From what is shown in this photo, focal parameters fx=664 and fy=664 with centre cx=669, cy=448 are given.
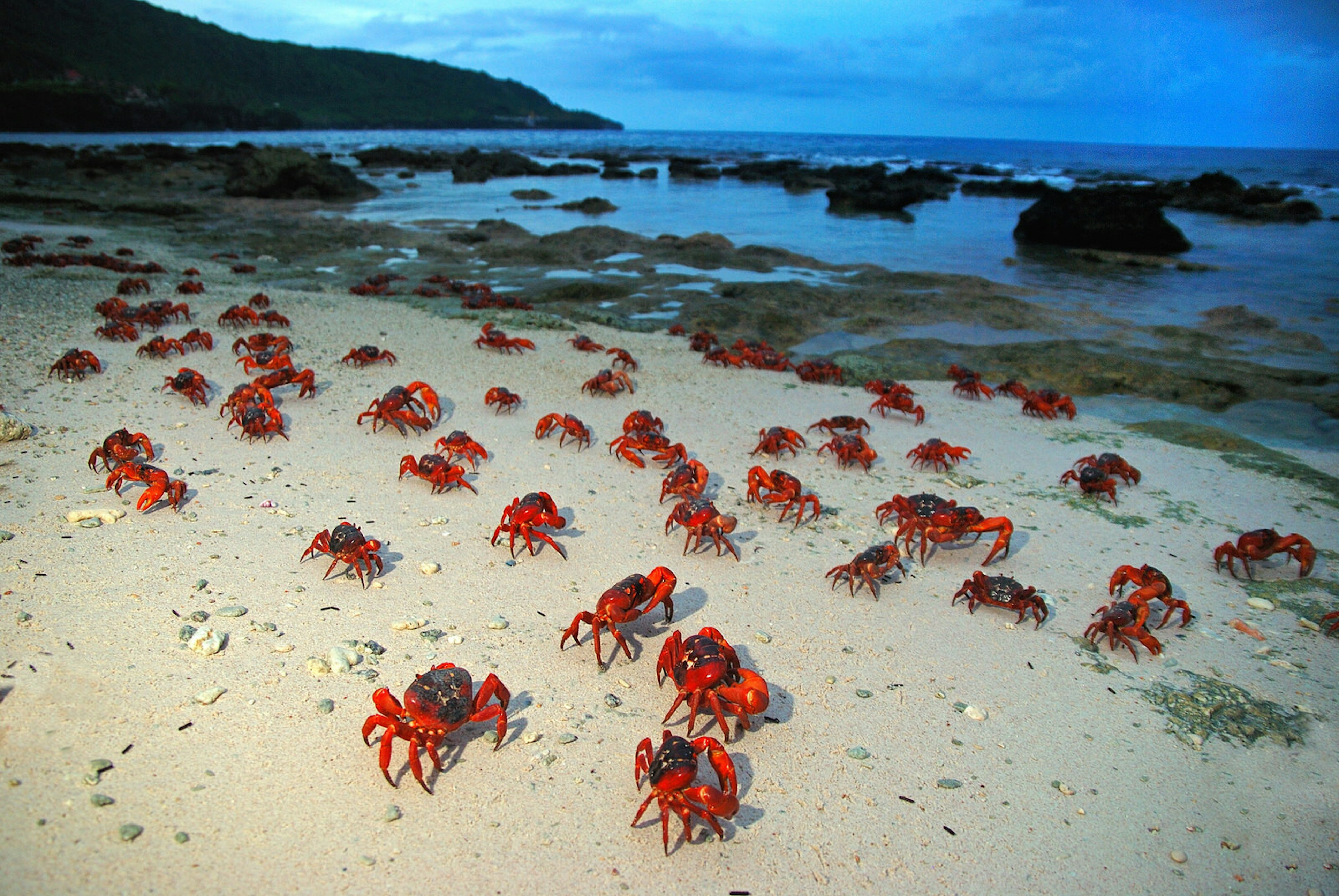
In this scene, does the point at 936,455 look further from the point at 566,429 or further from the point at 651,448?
the point at 566,429

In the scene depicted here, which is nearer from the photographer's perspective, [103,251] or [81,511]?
[81,511]

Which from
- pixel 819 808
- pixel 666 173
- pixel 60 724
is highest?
pixel 666 173

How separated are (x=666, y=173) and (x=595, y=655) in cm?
6409

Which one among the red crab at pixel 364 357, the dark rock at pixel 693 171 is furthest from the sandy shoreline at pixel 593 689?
the dark rock at pixel 693 171

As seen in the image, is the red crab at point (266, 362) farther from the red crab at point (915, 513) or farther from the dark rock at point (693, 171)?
the dark rock at point (693, 171)

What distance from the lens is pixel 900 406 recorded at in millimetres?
9211

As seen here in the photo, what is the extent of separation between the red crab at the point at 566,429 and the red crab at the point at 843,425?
9.43 feet

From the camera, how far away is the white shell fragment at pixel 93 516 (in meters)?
4.91

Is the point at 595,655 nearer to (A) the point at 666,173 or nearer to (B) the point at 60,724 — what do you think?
(B) the point at 60,724

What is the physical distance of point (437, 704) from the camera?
329 cm

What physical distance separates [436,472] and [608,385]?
3533 millimetres

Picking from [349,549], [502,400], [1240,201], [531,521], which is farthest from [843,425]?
[1240,201]

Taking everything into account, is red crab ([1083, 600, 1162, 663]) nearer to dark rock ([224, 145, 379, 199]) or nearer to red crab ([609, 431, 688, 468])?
red crab ([609, 431, 688, 468])


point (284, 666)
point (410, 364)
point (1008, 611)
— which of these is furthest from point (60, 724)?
point (410, 364)
